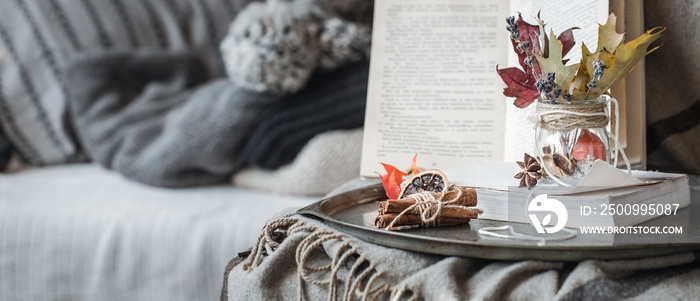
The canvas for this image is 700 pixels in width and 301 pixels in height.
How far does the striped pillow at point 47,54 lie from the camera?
1221 millimetres

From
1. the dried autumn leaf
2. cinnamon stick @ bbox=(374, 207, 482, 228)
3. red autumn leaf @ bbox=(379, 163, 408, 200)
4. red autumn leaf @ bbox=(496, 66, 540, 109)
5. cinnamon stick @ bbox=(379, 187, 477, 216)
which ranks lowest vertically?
cinnamon stick @ bbox=(374, 207, 482, 228)

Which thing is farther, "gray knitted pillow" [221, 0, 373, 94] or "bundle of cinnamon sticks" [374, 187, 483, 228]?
"gray knitted pillow" [221, 0, 373, 94]

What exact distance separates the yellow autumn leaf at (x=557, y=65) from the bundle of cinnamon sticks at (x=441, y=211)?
126mm

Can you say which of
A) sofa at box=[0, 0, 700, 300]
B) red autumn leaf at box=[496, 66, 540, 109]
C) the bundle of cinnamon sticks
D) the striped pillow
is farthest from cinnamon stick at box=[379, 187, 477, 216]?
the striped pillow

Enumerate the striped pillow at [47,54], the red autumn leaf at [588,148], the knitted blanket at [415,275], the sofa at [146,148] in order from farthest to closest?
the striped pillow at [47,54], the sofa at [146,148], the red autumn leaf at [588,148], the knitted blanket at [415,275]

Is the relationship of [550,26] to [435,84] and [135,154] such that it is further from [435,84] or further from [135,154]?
[135,154]

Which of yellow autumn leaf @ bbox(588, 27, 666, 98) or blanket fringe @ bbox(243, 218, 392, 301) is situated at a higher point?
yellow autumn leaf @ bbox(588, 27, 666, 98)

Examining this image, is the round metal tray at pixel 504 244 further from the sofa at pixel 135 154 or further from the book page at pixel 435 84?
the sofa at pixel 135 154

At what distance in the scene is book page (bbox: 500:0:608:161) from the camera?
62cm

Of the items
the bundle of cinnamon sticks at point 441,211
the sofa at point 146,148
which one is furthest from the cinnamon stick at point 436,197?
the sofa at point 146,148

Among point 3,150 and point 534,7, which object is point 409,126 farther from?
point 3,150

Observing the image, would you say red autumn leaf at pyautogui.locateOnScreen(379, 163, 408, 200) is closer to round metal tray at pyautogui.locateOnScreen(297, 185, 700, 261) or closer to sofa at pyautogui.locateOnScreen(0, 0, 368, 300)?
round metal tray at pyautogui.locateOnScreen(297, 185, 700, 261)

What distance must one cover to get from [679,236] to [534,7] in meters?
0.33

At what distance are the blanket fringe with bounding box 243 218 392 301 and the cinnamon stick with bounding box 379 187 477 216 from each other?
5 centimetres
